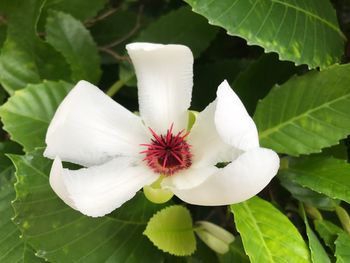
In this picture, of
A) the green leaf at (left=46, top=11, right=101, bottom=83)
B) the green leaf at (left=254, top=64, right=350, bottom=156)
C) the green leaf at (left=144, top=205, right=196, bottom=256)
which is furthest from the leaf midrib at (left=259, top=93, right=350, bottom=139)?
the green leaf at (left=46, top=11, right=101, bottom=83)

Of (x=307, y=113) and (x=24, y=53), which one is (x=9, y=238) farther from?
(x=307, y=113)

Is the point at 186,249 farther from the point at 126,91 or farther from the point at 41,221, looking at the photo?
the point at 126,91

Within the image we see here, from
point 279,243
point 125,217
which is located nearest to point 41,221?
point 125,217

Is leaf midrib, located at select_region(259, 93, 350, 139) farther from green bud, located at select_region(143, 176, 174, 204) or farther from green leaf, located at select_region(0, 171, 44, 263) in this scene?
green leaf, located at select_region(0, 171, 44, 263)

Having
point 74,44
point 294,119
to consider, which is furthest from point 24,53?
point 294,119

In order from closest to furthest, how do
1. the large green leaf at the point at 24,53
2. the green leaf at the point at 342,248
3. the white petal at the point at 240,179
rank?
the white petal at the point at 240,179
the green leaf at the point at 342,248
the large green leaf at the point at 24,53

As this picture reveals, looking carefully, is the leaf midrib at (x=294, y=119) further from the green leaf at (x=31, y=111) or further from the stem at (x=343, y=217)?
the green leaf at (x=31, y=111)

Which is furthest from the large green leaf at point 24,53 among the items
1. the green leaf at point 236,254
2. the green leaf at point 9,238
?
the green leaf at point 236,254
